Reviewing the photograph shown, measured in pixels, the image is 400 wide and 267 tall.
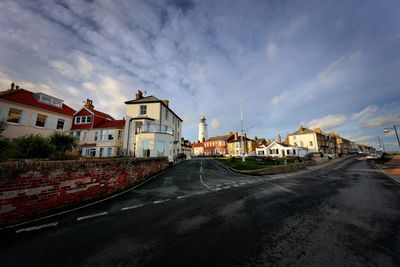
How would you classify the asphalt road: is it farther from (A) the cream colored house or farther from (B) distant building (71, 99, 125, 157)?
(B) distant building (71, 99, 125, 157)

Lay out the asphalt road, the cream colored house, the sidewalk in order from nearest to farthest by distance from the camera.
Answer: the asphalt road
the sidewalk
the cream colored house

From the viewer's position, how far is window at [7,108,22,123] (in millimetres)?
18256

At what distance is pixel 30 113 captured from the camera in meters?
20.0

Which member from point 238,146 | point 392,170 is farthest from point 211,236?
point 238,146

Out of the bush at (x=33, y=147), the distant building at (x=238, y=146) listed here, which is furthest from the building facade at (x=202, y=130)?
the bush at (x=33, y=147)

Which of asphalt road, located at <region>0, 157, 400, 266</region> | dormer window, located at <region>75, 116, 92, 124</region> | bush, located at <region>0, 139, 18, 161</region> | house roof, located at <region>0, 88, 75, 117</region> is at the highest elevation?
house roof, located at <region>0, 88, 75, 117</region>

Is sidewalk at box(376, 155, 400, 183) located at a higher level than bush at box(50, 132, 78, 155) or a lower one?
lower

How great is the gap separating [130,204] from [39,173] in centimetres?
336

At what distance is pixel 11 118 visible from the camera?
60.3 feet

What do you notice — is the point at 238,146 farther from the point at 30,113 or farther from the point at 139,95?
the point at 30,113

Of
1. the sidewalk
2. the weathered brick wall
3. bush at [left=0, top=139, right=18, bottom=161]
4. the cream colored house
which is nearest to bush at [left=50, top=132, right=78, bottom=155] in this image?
bush at [left=0, top=139, right=18, bottom=161]

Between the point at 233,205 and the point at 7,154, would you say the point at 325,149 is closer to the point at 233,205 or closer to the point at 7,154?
the point at 233,205

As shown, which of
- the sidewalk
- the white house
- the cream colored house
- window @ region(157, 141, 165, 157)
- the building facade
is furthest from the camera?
the building facade

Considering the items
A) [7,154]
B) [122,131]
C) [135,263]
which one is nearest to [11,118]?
[122,131]
